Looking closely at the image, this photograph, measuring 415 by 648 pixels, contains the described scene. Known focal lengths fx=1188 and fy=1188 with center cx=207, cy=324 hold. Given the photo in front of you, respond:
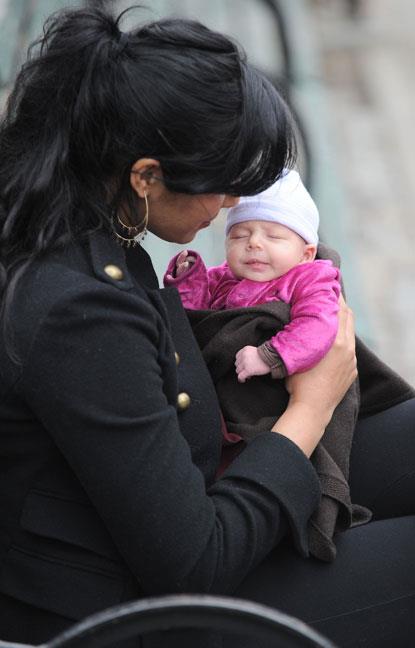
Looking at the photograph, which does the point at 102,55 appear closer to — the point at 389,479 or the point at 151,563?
the point at 151,563

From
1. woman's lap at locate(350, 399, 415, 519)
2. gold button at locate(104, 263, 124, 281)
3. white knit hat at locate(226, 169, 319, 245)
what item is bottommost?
woman's lap at locate(350, 399, 415, 519)

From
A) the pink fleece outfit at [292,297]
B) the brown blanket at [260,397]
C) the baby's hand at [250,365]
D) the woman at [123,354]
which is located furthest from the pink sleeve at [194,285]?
the woman at [123,354]

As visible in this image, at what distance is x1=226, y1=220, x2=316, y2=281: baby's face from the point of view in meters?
2.26

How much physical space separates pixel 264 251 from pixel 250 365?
28 centimetres

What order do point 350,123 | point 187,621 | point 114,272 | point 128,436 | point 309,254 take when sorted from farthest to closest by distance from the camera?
point 350,123 → point 309,254 → point 114,272 → point 128,436 → point 187,621

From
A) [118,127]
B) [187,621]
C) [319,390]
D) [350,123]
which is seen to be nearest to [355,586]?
[319,390]

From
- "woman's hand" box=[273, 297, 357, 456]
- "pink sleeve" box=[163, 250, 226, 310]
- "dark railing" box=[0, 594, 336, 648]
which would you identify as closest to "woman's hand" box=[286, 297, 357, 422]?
"woman's hand" box=[273, 297, 357, 456]

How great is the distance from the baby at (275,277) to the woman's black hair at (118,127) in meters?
0.32

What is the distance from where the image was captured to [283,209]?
2279 millimetres

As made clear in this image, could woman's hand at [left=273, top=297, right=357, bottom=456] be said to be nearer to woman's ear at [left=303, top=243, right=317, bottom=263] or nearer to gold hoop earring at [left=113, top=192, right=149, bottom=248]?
woman's ear at [left=303, top=243, right=317, bottom=263]

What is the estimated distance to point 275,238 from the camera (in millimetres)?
2279

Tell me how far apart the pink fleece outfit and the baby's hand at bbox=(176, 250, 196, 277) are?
1cm

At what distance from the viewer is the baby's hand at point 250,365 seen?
2.09m

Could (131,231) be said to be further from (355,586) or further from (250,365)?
(355,586)
